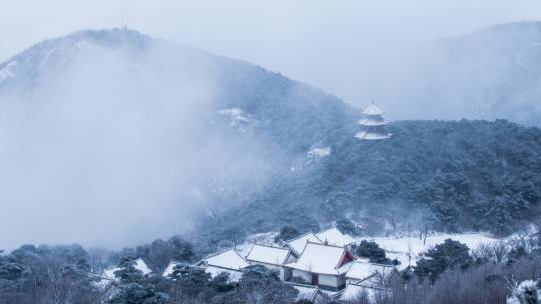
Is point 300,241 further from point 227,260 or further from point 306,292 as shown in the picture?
point 306,292

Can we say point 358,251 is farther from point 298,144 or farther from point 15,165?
point 15,165

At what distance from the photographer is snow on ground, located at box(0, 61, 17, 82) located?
71.7 meters

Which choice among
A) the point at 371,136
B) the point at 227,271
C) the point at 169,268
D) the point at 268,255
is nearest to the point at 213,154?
the point at 371,136

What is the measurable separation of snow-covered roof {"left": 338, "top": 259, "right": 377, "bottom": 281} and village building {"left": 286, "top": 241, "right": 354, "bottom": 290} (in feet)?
0.59

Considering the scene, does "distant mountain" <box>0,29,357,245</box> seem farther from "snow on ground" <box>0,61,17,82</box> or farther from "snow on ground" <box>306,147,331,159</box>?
"snow on ground" <box>306,147,331,159</box>

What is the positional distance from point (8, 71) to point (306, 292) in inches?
2178

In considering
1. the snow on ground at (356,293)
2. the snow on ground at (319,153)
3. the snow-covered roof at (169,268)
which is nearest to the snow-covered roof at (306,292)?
the snow on ground at (356,293)

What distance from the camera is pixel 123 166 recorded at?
59500 millimetres

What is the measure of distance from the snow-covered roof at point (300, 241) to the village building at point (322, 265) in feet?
4.03

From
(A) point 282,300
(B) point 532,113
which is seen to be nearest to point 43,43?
(B) point 532,113

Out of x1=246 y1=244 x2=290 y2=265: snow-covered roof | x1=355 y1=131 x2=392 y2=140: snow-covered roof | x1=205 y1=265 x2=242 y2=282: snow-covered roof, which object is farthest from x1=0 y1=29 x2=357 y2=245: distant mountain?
x1=205 y1=265 x2=242 y2=282: snow-covered roof

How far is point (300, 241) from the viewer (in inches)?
1315

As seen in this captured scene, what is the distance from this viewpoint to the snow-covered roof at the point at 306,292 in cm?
2554

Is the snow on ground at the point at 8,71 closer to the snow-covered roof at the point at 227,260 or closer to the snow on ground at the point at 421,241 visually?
the snow-covered roof at the point at 227,260
